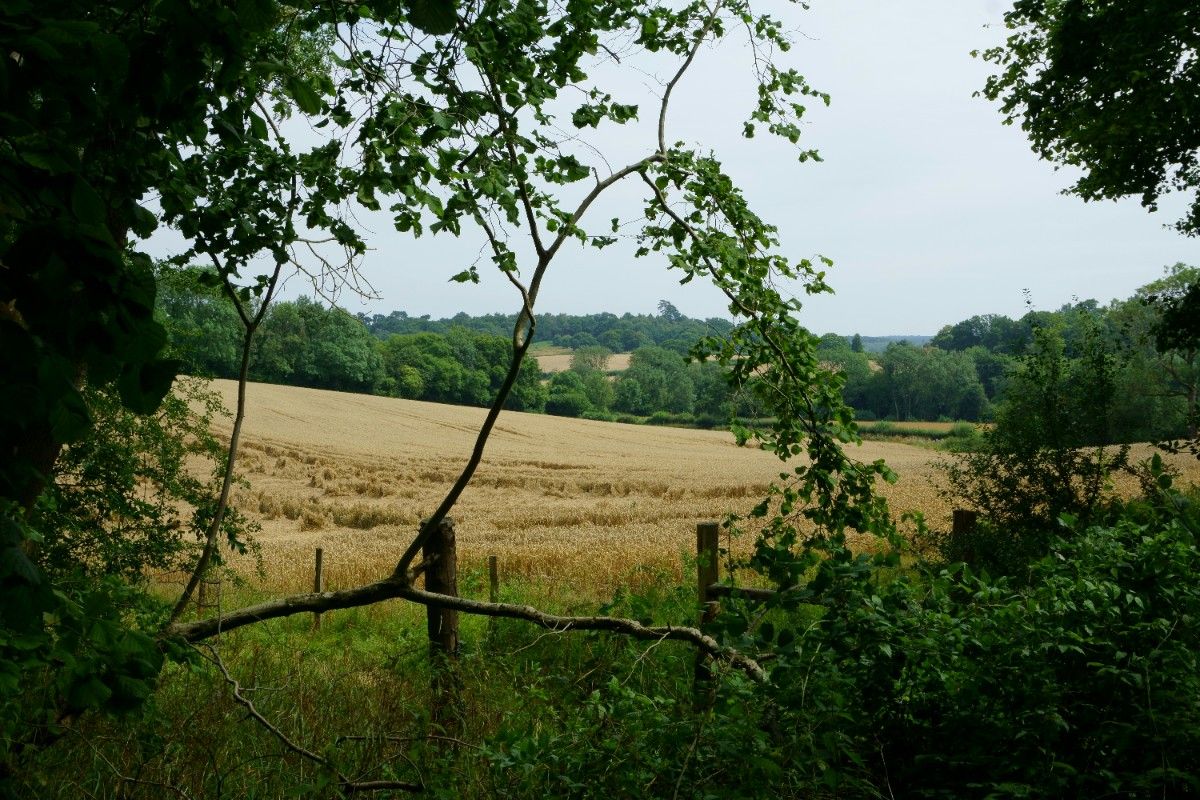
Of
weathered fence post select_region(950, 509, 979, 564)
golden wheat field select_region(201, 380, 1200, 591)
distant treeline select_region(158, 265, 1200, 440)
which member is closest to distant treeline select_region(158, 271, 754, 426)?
distant treeline select_region(158, 265, 1200, 440)

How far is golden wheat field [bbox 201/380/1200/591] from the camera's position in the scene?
721 inches

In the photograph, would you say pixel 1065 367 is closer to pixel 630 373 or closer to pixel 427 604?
pixel 427 604

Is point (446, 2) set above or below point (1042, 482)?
above

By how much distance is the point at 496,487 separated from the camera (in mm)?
32969

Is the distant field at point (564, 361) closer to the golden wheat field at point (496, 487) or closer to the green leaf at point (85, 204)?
the golden wheat field at point (496, 487)

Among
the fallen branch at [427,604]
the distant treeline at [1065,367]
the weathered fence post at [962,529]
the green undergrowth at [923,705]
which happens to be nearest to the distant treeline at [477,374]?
the distant treeline at [1065,367]

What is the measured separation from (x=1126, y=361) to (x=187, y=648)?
13.5 metres

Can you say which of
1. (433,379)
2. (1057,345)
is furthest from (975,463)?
(433,379)

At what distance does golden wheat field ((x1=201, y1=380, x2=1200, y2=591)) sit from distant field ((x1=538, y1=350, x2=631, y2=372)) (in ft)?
90.0

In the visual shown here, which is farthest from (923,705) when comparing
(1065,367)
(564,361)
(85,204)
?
(564,361)

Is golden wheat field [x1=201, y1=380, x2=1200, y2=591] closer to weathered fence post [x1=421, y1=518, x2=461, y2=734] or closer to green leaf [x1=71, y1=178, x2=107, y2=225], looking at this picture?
weathered fence post [x1=421, y1=518, x2=461, y2=734]

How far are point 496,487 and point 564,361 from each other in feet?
171

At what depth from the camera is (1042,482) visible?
41.0 ft

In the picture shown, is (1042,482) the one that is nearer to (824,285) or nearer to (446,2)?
(824,285)
